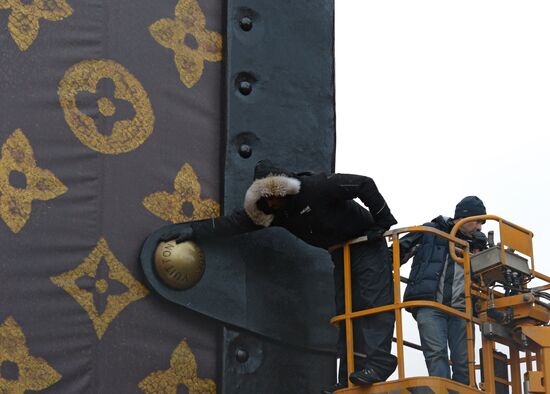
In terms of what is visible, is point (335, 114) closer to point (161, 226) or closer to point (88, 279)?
point (161, 226)

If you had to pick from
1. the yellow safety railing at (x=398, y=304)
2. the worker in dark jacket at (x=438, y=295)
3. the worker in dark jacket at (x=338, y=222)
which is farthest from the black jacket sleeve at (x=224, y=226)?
the worker in dark jacket at (x=438, y=295)

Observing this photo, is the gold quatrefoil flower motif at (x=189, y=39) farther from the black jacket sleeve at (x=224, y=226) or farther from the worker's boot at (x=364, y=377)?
the worker's boot at (x=364, y=377)

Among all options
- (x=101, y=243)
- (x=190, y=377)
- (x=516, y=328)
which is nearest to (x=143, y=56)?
(x=101, y=243)

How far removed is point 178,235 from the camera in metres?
10.3

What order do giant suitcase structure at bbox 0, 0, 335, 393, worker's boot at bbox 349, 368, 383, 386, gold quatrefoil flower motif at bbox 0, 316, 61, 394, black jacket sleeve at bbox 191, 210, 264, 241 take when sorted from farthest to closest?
black jacket sleeve at bbox 191, 210, 264, 241 → worker's boot at bbox 349, 368, 383, 386 → giant suitcase structure at bbox 0, 0, 335, 393 → gold quatrefoil flower motif at bbox 0, 316, 61, 394

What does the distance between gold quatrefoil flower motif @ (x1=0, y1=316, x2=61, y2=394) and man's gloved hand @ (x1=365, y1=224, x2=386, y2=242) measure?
8.88 feet

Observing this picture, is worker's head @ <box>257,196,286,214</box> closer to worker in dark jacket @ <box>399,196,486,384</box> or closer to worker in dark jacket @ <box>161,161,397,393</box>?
worker in dark jacket @ <box>161,161,397,393</box>

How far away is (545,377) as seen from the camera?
10.3m

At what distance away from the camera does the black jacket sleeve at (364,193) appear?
10328 millimetres

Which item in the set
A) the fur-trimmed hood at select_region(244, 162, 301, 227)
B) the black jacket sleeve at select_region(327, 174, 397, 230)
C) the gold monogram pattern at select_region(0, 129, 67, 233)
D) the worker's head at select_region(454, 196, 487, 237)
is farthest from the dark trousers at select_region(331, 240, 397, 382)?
the gold monogram pattern at select_region(0, 129, 67, 233)

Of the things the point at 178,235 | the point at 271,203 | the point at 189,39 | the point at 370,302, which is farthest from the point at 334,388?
the point at 189,39

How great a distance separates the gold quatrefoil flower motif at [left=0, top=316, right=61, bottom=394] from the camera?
9109mm

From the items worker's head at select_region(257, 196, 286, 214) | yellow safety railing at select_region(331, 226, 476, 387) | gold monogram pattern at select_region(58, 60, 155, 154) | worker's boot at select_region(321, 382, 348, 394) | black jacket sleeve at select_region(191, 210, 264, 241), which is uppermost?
gold monogram pattern at select_region(58, 60, 155, 154)

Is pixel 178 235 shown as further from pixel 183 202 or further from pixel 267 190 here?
pixel 267 190
